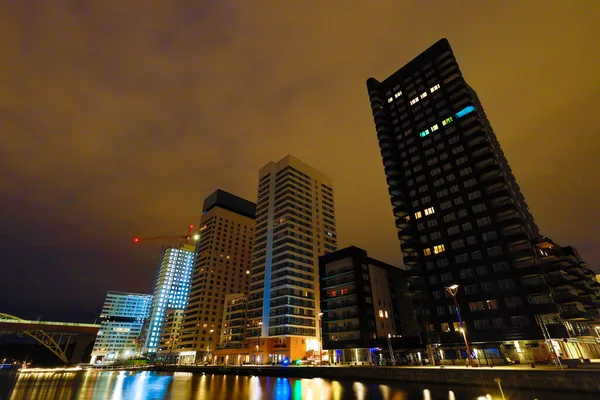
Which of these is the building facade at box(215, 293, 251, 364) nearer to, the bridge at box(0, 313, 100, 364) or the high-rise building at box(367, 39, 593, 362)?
the high-rise building at box(367, 39, 593, 362)

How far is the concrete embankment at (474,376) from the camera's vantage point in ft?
118

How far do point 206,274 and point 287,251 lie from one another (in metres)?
70.5

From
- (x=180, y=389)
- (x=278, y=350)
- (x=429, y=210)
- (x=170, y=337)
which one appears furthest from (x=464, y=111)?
(x=170, y=337)

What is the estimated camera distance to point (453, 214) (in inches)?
3137

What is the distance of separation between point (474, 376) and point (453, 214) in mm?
44674

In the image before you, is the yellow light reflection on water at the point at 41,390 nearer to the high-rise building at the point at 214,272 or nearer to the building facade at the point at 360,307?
the building facade at the point at 360,307

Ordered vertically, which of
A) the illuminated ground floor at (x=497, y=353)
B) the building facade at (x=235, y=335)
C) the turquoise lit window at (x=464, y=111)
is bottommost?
the illuminated ground floor at (x=497, y=353)

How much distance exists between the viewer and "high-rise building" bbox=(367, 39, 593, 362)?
65625 millimetres

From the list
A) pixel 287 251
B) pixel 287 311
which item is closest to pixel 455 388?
pixel 287 311

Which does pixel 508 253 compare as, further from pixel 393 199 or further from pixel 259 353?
pixel 259 353

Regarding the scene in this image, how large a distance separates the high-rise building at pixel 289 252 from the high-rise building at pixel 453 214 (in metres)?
42.1

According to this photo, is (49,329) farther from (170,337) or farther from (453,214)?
(453,214)

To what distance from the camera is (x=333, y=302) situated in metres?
95.2

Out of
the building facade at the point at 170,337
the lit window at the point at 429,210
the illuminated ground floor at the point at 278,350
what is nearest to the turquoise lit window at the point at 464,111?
the lit window at the point at 429,210
